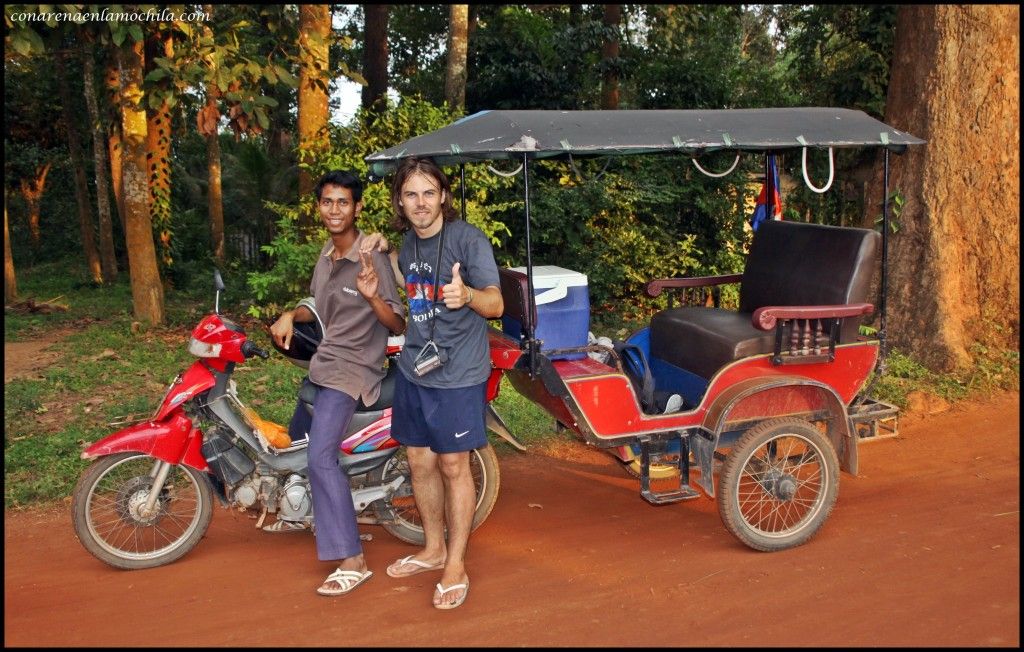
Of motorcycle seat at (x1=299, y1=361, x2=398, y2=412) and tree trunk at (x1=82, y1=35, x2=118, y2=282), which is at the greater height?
tree trunk at (x1=82, y1=35, x2=118, y2=282)

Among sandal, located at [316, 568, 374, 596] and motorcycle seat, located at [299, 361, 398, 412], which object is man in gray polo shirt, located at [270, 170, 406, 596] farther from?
motorcycle seat, located at [299, 361, 398, 412]

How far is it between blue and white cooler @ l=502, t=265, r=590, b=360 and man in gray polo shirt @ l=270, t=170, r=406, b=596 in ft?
2.72

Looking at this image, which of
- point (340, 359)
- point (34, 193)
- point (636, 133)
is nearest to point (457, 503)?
point (340, 359)

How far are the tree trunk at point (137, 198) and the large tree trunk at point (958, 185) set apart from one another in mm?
7173

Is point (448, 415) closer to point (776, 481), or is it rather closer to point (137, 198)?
point (776, 481)

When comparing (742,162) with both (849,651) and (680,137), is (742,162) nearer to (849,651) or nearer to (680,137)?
(680,137)

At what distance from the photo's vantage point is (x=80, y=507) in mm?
3992

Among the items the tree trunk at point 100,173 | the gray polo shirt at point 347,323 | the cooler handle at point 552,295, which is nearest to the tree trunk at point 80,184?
the tree trunk at point 100,173

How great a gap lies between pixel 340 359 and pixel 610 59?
420 inches

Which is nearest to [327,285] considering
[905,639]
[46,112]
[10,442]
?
[905,639]

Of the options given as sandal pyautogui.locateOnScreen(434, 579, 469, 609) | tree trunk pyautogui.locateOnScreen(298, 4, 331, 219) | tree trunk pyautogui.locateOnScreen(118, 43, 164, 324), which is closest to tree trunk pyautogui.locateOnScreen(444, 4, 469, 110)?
tree trunk pyautogui.locateOnScreen(298, 4, 331, 219)

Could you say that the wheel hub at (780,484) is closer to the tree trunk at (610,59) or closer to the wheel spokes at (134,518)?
the wheel spokes at (134,518)

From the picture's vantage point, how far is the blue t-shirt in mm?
3746

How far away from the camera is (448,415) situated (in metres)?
3.79
